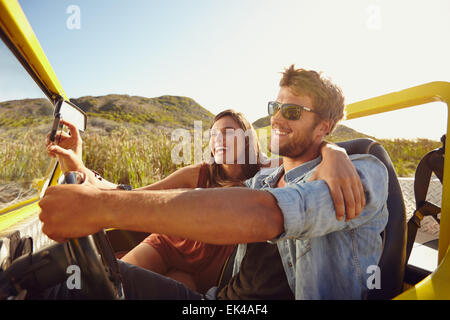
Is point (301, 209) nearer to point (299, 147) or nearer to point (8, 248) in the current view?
point (299, 147)

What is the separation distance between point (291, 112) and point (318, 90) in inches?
8.1

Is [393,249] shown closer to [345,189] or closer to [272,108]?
[345,189]

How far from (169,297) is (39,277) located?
1.92 feet

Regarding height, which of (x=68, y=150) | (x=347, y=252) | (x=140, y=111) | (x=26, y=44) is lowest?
(x=347, y=252)

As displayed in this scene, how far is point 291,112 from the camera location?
4.97ft

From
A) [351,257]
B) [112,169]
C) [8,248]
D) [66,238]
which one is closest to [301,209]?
[351,257]

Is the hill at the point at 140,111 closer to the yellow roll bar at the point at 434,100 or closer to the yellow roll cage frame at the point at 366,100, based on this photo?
the yellow roll cage frame at the point at 366,100

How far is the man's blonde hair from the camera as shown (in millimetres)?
1521

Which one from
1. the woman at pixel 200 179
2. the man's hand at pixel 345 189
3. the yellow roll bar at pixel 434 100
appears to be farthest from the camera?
the woman at pixel 200 179

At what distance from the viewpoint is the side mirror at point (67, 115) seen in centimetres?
119

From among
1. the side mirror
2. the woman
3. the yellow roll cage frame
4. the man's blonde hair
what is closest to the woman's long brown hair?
the woman

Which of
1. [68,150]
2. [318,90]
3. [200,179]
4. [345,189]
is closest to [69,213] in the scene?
[345,189]

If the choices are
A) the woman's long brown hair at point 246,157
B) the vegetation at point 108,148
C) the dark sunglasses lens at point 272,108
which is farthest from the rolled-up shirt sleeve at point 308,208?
the woman's long brown hair at point 246,157

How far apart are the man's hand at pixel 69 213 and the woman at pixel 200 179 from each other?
2.46 feet
